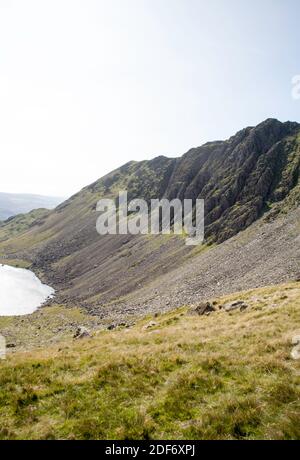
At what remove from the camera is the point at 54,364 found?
15477 mm

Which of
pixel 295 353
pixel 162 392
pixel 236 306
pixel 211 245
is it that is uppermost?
pixel 295 353

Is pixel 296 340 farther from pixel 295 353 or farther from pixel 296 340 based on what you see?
pixel 295 353

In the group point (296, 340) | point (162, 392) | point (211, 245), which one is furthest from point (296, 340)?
point (211, 245)

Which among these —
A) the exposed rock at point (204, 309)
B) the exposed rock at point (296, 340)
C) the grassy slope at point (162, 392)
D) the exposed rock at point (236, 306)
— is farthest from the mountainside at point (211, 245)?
the grassy slope at point (162, 392)

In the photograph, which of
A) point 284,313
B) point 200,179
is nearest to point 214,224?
point 200,179

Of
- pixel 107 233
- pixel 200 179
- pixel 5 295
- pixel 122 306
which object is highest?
pixel 200 179

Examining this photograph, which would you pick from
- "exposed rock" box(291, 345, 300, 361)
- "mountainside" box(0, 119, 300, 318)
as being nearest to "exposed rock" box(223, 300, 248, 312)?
"exposed rock" box(291, 345, 300, 361)

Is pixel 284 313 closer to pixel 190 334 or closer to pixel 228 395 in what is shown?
pixel 190 334

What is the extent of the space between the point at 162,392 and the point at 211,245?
89442mm

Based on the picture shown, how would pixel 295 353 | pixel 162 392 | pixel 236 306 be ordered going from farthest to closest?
1. pixel 236 306
2. pixel 295 353
3. pixel 162 392

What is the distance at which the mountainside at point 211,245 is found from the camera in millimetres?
67812

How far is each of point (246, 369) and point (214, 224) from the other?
320 feet

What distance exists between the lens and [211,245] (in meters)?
99.7

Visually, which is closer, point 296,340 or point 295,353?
point 295,353
